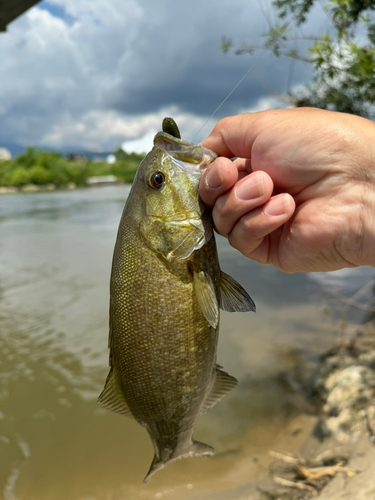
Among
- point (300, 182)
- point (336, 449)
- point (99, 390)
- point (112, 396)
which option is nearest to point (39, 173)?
point (99, 390)

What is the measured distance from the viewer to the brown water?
453cm

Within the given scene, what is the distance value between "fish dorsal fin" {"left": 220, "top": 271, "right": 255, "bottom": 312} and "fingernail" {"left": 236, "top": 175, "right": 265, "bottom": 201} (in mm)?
497

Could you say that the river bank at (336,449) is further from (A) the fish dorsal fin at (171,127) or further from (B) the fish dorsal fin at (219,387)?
(A) the fish dorsal fin at (171,127)

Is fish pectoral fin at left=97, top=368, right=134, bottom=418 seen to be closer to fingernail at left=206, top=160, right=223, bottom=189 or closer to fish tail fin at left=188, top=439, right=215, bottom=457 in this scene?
fish tail fin at left=188, top=439, right=215, bottom=457

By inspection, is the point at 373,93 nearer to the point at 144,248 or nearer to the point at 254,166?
the point at 254,166

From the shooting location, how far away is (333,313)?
8742mm

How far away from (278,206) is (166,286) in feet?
2.60

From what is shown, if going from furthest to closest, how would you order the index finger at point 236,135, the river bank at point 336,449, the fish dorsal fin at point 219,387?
the river bank at point 336,449
the fish dorsal fin at point 219,387
the index finger at point 236,135

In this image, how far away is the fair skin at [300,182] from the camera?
200 cm

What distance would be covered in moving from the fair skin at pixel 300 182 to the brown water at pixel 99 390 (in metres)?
3.49

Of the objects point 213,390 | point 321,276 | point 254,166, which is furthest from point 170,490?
point 321,276

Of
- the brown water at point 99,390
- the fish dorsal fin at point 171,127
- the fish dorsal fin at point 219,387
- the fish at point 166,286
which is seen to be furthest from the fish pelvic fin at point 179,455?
the brown water at point 99,390

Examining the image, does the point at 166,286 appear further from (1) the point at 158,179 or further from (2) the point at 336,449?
(2) the point at 336,449

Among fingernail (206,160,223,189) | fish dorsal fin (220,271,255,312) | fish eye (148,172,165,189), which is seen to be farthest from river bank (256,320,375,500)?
fish eye (148,172,165,189)
